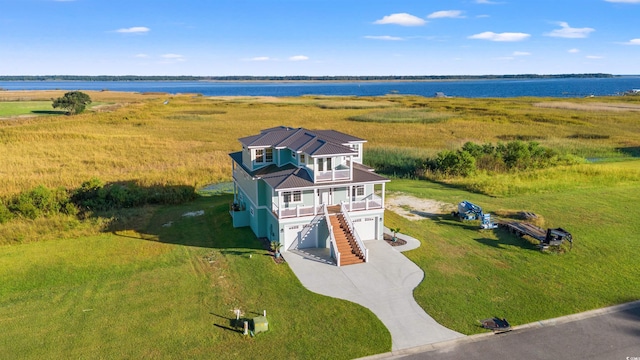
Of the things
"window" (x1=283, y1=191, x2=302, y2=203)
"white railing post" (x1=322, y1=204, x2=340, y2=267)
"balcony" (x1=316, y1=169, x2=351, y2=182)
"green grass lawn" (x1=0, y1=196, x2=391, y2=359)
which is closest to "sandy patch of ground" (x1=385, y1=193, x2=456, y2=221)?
"balcony" (x1=316, y1=169, x2=351, y2=182)

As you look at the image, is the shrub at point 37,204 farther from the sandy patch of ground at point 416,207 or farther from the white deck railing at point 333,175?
the sandy patch of ground at point 416,207

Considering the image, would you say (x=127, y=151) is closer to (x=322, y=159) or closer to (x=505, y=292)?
(x=322, y=159)

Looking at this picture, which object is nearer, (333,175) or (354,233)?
(354,233)

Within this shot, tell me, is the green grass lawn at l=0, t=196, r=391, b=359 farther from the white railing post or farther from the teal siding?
the teal siding

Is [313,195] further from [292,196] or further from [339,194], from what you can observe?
[339,194]

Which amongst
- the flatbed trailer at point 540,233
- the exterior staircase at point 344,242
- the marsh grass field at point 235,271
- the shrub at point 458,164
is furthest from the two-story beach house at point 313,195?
the shrub at point 458,164

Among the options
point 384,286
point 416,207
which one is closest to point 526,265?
point 384,286

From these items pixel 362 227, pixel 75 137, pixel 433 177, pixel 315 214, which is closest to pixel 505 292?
pixel 362 227
